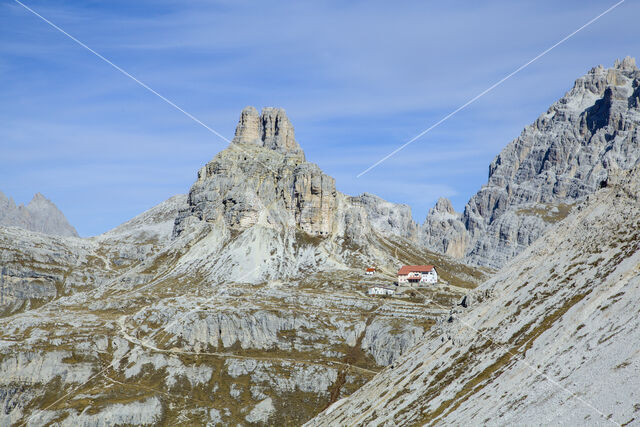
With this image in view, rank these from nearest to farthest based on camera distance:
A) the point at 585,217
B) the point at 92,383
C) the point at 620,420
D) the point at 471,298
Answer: the point at 620,420
the point at 585,217
the point at 471,298
the point at 92,383

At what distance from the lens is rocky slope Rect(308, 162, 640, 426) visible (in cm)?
5934

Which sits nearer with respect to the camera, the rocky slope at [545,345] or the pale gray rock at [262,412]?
the rocky slope at [545,345]

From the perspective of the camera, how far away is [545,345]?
7456 cm

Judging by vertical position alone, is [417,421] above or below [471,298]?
below

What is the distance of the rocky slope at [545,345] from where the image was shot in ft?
195

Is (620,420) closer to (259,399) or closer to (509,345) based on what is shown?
(509,345)

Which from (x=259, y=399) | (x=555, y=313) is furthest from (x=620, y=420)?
(x=259, y=399)

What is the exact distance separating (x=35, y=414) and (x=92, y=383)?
757 inches

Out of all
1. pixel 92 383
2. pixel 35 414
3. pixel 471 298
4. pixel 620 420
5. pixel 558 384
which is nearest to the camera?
pixel 620 420

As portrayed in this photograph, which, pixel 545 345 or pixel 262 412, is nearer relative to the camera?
pixel 545 345

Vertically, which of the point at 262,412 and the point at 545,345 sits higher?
the point at 262,412

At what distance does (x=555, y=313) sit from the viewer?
8238 cm

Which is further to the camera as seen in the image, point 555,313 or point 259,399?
point 259,399

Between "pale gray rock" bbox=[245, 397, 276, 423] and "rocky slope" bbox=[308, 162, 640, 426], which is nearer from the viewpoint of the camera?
"rocky slope" bbox=[308, 162, 640, 426]
